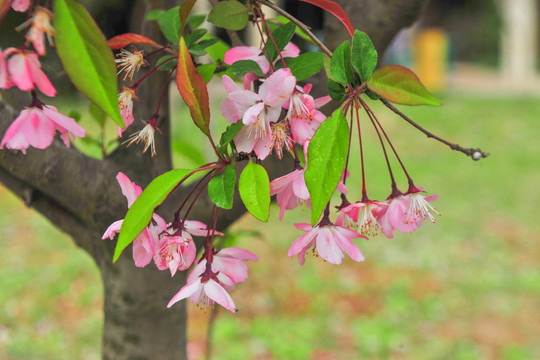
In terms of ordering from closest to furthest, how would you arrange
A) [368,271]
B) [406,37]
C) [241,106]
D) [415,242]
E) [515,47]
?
1. [241,106]
2. [368,271]
3. [415,242]
4. [515,47]
5. [406,37]

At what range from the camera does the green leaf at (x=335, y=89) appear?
57cm

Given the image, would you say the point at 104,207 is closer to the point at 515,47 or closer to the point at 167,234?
the point at 167,234

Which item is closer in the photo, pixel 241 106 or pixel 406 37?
pixel 241 106

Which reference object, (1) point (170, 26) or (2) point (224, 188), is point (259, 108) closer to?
(2) point (224, 188)

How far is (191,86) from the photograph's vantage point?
1.77ft

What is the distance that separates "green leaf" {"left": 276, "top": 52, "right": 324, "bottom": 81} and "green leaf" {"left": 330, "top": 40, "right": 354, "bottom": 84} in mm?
45

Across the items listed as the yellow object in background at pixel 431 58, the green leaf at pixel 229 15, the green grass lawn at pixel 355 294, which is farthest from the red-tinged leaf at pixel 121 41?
the yellow object in background at pixel 431 58

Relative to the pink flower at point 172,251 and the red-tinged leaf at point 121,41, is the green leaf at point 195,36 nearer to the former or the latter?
the red-tinged leaf at point 121,41

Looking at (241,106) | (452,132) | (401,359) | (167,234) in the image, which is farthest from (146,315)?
(452,132)

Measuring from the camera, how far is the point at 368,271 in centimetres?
336

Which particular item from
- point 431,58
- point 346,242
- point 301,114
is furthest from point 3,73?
point 431,58

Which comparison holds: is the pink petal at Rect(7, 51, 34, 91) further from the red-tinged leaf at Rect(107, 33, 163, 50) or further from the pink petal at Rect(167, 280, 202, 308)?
the pink petal at Rect(167, 280, 202, 308)

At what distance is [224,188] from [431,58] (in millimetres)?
9101

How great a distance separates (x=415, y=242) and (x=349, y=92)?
331 cm
